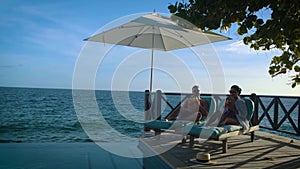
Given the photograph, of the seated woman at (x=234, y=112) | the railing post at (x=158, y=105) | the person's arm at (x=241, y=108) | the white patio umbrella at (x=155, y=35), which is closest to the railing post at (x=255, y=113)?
the seated woman at (x=234, y=112)

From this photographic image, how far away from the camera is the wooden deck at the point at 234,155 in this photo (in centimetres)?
327

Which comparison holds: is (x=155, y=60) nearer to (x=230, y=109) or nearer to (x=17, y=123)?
(x=230, y=109)

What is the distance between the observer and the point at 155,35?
5590mm

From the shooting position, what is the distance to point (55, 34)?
13.4m

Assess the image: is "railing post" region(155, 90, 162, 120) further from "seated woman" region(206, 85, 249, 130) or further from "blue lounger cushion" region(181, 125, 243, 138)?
"blue lounger cushion" region(181, 125, 243, 138)

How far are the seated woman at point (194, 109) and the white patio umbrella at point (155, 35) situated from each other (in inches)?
36.6

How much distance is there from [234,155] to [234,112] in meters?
1.02

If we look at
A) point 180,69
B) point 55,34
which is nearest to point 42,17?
point 55,34

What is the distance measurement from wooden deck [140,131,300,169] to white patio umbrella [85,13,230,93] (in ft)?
5.41

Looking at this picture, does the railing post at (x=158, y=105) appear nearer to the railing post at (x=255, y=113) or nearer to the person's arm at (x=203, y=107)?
the person's arm at (x=203, y=107)

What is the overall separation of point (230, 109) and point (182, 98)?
103cm

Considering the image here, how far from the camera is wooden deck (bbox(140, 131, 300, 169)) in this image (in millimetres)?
3273

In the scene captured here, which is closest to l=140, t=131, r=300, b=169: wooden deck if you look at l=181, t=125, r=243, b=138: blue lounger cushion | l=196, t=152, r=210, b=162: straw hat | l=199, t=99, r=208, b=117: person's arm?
l=196, t=152, r=210, b=162: straw hat

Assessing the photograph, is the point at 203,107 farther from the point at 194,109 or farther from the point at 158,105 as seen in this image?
the point at 158,105
